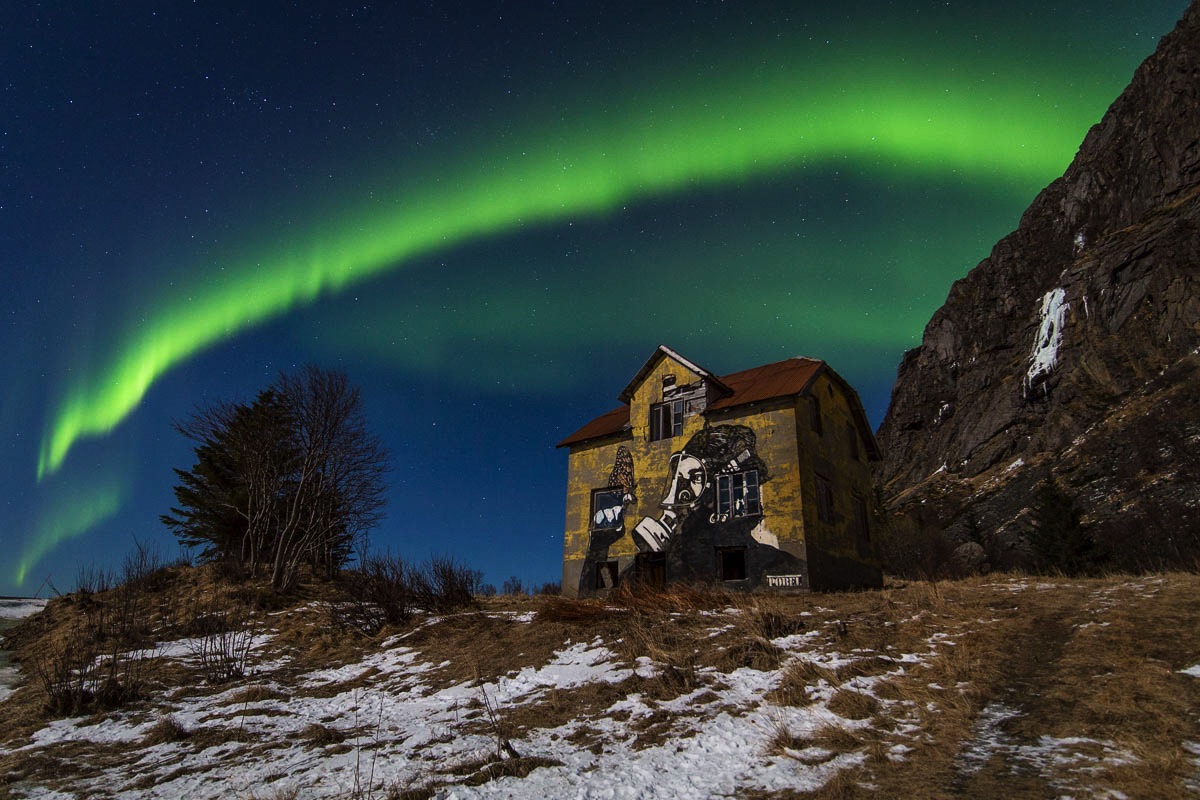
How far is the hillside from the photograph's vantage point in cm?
610

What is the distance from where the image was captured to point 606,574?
2412 centimetres

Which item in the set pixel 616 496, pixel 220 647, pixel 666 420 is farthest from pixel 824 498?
pixel 220 647

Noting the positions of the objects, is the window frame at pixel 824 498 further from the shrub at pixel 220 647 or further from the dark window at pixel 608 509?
the shrub at pixel 220 647

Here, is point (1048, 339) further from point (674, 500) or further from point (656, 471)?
point (674, 500)

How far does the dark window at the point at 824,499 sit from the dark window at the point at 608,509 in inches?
283

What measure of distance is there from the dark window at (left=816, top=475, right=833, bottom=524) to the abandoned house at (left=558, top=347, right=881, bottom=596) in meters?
0.07

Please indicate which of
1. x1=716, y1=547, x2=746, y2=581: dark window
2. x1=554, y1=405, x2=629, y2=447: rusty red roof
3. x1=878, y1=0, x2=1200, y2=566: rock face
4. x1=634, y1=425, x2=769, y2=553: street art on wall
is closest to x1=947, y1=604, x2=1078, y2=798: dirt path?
x1=716, y1=547, x2=746, y2=581: dark window

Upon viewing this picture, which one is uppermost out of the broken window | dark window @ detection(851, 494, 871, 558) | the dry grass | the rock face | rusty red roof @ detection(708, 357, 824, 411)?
the rock face

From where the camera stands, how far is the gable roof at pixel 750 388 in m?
22.8

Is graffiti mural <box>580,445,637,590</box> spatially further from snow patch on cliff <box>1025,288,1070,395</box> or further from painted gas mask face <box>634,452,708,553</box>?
snow patch on cliff <box>1025,288,1070,395</box>

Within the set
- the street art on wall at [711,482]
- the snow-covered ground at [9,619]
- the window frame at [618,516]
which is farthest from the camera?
the window frame at [618,516]

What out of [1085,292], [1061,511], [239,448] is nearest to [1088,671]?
[239,448]

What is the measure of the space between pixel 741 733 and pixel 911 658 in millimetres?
3817

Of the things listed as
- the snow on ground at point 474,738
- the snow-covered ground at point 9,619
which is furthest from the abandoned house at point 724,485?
the snow-covered ground at point 9,619
